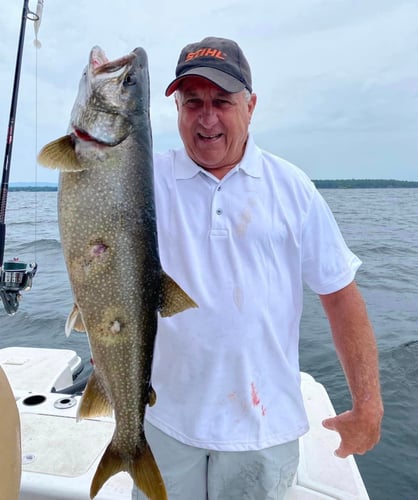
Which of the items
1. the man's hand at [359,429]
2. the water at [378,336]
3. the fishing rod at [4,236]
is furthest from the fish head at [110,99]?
the water at [378,336]

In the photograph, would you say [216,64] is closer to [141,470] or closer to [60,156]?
[60,156]

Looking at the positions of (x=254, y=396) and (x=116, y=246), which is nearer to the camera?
(x=116, y=246)

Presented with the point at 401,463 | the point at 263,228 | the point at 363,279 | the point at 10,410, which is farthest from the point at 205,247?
the point at 363,279

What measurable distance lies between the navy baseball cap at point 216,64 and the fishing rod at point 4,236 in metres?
1.94

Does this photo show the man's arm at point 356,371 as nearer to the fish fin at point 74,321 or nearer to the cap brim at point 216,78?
the cap brim at point 216,78

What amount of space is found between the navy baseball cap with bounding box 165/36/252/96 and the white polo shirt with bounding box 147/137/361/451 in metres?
0.40

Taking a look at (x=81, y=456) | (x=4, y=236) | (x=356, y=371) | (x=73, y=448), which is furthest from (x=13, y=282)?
(x=356, y=371)

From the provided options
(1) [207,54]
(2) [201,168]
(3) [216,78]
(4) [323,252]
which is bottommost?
(4) [323,252]

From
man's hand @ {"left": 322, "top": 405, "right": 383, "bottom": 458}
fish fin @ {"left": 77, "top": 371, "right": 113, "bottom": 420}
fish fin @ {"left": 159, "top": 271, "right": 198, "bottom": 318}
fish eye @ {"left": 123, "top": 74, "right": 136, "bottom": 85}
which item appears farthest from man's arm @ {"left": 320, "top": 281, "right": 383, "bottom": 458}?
fish eye @ {"left": 123, "top": 74, "right": 136, "bottom": 85}

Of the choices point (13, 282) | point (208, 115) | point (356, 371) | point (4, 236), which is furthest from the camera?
point (13, 282)

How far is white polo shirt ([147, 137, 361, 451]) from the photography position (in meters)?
2.39

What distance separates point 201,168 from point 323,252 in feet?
2.59

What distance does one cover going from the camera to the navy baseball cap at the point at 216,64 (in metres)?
2.44

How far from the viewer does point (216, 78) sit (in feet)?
7.94
